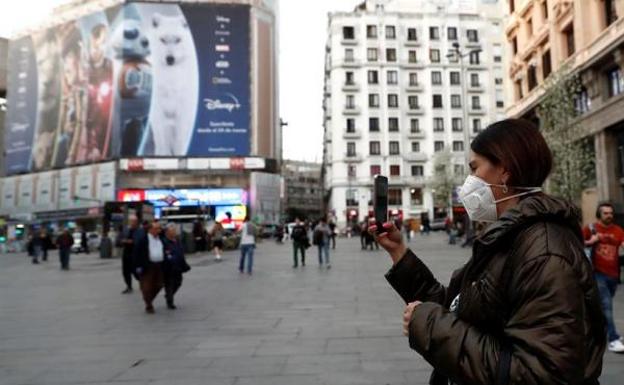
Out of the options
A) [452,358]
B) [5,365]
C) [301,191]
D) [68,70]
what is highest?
[68,70]

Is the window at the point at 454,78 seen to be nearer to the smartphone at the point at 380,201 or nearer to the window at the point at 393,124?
the window at the point at 393,124

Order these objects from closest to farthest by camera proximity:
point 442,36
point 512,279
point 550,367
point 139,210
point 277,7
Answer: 1. point 550,367
2. point 512,279
3. point 139,210
4. point 277,7
5. point 442,36

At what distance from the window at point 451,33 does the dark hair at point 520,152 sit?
76881 mm

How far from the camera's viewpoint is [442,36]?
73250 mm

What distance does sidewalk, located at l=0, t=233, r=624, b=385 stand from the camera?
508cm

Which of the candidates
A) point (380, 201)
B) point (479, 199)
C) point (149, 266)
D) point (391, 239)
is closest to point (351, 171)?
point (149, 266)

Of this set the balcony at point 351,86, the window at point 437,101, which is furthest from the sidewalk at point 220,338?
the window at point 437,101

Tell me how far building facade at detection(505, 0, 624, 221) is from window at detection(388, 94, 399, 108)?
39118mm

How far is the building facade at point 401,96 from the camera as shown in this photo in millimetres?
70438

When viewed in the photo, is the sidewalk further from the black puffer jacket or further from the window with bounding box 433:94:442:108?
the window with bounding box 433:94:442:108

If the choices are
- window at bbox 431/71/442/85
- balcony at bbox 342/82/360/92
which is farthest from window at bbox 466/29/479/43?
balcony at bbox 342/82/360/92

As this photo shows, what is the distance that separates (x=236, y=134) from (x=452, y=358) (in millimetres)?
60509

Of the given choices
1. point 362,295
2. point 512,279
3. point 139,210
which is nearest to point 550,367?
point 512,279

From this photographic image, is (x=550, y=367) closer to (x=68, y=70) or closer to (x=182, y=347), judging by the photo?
(x=182, y=347)
